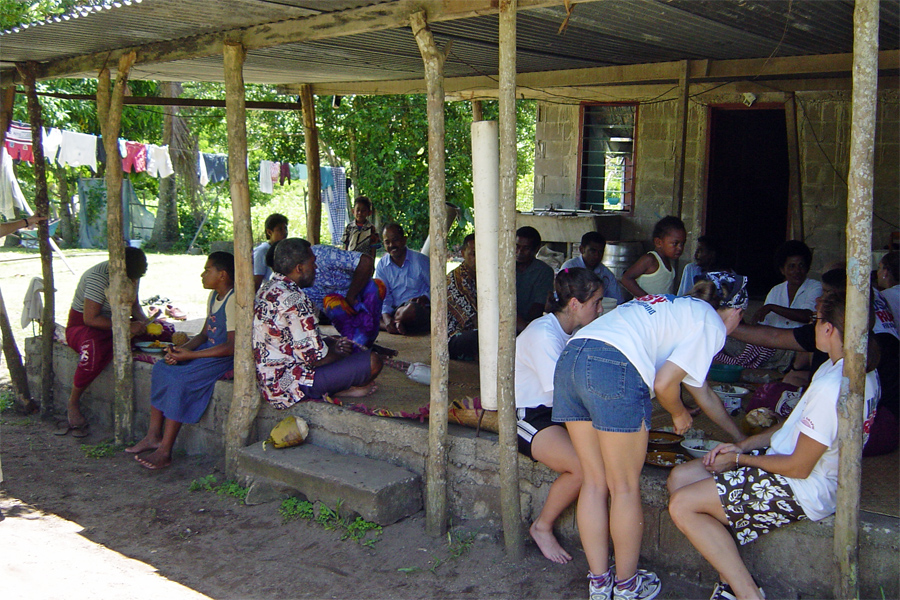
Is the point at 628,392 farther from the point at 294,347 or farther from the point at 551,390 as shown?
the point at 294,347

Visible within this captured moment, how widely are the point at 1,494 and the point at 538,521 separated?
11.2 ft

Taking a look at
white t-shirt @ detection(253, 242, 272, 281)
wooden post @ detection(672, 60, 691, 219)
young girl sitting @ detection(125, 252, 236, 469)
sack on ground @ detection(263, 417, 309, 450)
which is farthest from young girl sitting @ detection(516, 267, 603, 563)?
white t-shirt @ detection(253, 242, 272, 281)

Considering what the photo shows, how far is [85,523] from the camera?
4.48 m

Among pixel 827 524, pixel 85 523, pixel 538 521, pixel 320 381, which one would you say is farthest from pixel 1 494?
pixel 827 524

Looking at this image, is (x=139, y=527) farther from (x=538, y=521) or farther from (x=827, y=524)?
(x=827, y=524)

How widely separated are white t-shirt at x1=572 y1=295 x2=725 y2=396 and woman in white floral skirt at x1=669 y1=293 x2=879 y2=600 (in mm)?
392

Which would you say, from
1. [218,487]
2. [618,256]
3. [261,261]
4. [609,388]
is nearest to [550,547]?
[609,388]

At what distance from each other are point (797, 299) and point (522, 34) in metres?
2.56

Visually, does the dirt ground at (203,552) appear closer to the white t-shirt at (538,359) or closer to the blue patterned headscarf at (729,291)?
the white t-shirt at (538,359)

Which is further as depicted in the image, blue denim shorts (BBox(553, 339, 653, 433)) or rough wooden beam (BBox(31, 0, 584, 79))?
rough wooden beam (BBox(31, 0, 584, 79))

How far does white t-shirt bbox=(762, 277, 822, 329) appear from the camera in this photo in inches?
207

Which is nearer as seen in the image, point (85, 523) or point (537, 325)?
point (537, 325)

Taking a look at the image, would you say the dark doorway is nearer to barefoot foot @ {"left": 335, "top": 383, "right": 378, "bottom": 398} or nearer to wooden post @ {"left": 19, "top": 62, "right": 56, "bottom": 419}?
barefoot foot @ {"left": 335, "top": 383, "right": 378, "bottom": 398}

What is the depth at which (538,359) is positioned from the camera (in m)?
3.74
